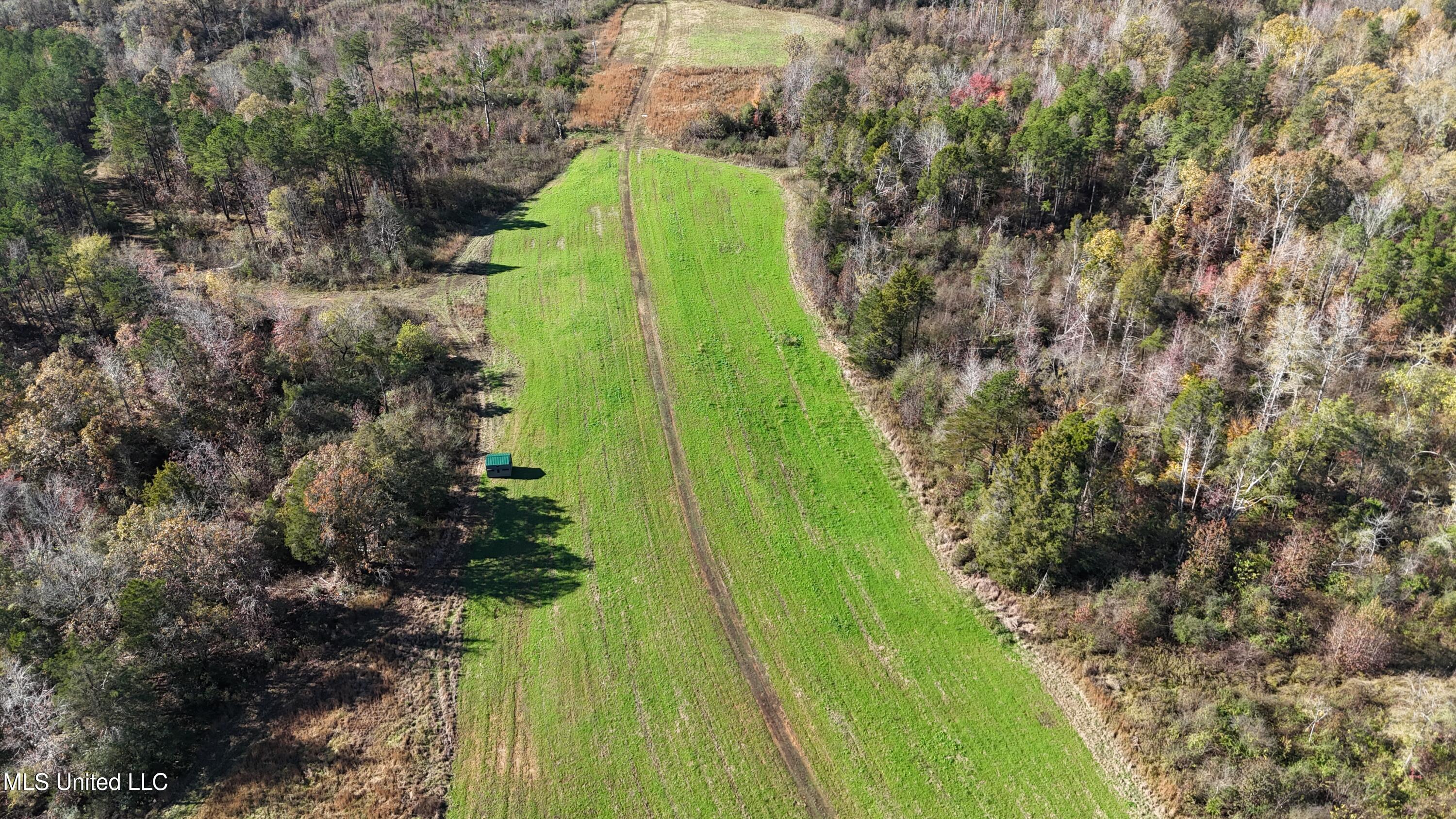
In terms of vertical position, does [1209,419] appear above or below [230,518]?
above

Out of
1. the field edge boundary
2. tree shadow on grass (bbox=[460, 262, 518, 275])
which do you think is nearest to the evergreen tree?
the field edge boundary

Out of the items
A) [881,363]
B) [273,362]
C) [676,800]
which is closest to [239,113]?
[273,362]

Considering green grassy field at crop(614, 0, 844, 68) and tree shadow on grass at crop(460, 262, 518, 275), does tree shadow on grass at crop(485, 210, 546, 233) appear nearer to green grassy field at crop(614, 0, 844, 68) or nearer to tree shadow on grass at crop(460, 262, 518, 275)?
tree shadow on grass at crop(460, 262, 518, 275)

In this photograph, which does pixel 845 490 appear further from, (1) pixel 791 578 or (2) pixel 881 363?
(2) pixel 881 363

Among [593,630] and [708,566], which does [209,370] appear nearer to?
[593,630]

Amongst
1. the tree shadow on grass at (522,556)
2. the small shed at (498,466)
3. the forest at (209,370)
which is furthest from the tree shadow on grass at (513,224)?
the tree shadow on grass at (522,556)

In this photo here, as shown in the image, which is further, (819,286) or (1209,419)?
(819,286)
